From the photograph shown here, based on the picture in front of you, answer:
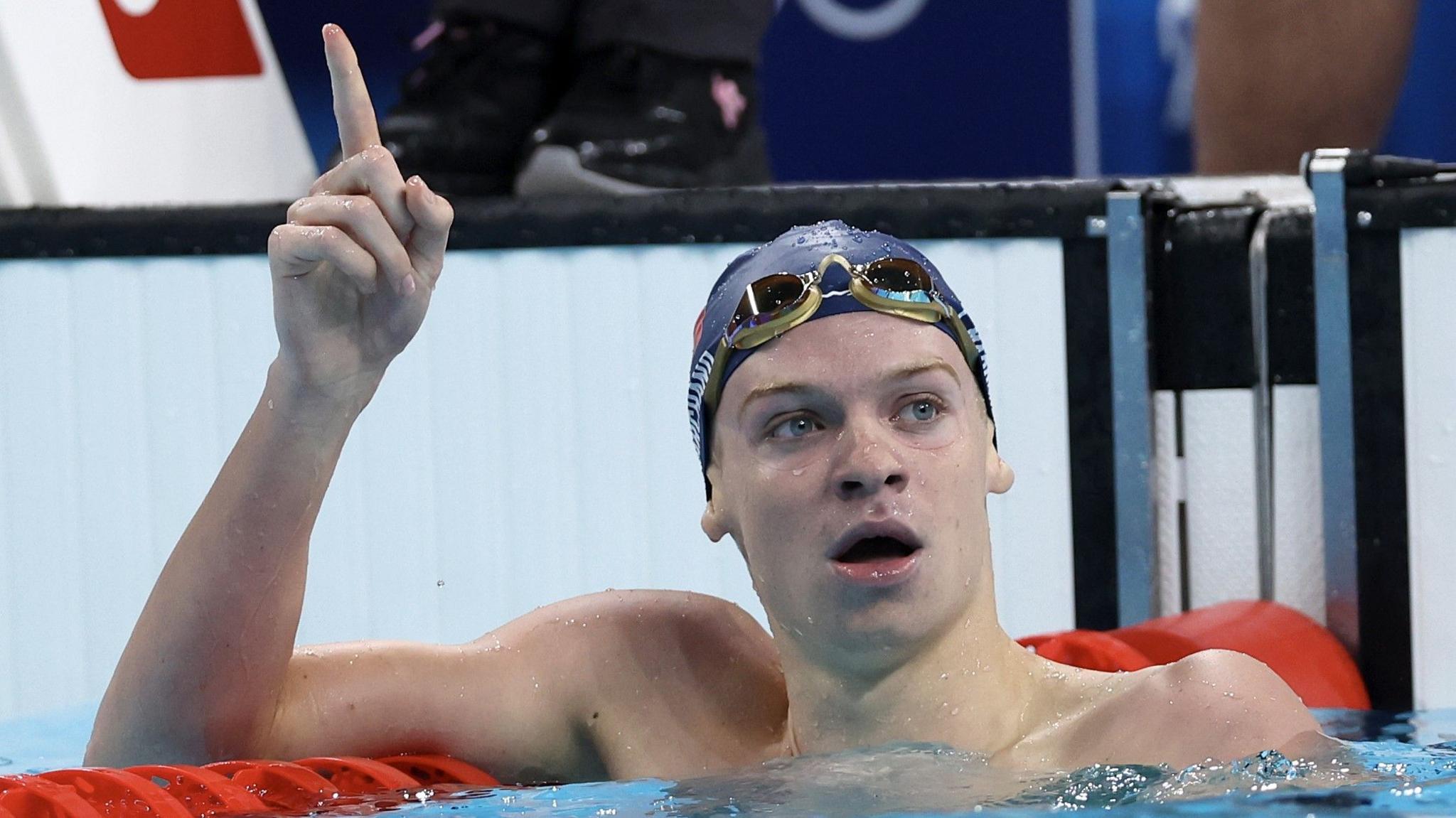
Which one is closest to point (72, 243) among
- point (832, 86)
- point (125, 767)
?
point (125, 767)

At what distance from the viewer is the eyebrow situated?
1.64 meters

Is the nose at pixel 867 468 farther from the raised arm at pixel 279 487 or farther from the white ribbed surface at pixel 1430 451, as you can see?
the white ribbed surface at pixel 1430 451

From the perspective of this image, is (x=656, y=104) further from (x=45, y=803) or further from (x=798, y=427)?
(x=45, y=803)

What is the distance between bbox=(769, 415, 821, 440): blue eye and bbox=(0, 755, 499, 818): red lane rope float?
1.51 feet

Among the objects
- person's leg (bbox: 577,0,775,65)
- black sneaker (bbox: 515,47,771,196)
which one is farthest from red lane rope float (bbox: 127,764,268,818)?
person's leg (bbox: 577,0,775,65)

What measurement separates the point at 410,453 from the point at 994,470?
3.70 ft

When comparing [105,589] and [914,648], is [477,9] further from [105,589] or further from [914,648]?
[914,648]

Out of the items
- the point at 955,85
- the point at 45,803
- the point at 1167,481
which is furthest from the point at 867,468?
the point at 955,85

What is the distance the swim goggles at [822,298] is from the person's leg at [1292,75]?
1764mm

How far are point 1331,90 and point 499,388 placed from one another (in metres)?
1.68

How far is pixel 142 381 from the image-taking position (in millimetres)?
2625

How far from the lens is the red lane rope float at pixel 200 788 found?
1423mm

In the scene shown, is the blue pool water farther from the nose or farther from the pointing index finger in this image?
the pointing index finger

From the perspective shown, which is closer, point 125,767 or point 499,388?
point 125,767
